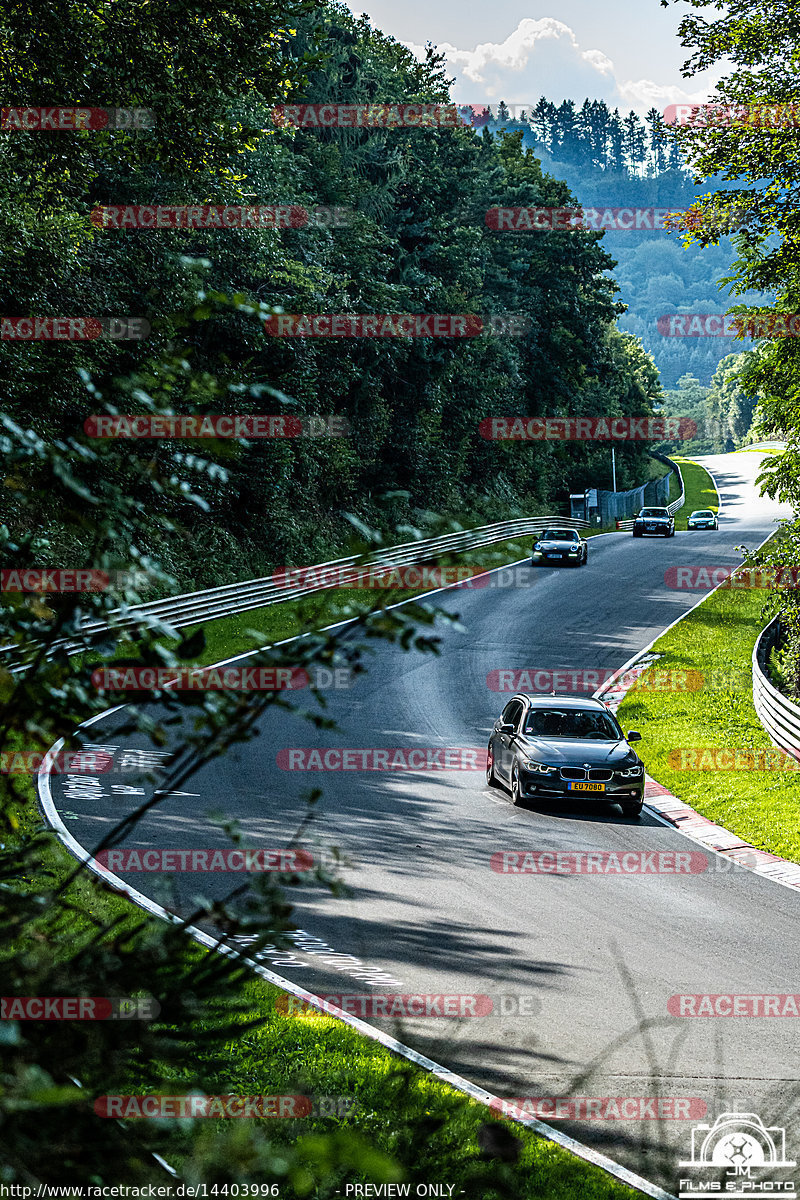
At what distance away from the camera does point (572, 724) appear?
1675 cm

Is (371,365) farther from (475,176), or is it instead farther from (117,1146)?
(117,1146)

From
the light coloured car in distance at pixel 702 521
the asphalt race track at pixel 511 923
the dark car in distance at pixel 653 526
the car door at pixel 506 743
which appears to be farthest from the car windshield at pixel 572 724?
the light coloured car in distance at pixel 702 521

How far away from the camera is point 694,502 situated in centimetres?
8656

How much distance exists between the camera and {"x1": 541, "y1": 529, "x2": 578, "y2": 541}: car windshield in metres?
42.6

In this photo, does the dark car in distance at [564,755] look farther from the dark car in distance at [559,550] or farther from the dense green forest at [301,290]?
the dark car in distance at [559,550]

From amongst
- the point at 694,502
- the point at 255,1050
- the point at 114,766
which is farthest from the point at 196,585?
the point at 694,502

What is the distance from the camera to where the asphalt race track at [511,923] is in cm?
719

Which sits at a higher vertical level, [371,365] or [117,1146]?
[371,365]

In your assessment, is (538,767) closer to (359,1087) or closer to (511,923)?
(511,923)

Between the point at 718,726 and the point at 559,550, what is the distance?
2023 centimetres

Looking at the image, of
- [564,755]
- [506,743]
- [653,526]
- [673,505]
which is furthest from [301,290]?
[673,505]

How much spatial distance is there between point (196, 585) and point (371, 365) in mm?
16029

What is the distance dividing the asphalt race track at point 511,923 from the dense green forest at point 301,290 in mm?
3934

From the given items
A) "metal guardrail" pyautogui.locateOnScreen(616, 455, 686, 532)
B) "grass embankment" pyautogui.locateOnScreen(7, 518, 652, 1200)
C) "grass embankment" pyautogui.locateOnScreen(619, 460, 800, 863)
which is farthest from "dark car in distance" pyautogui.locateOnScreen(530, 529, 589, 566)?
"grass embankment" pyautogui.locateOnScreen(7, 518, 652, 1200)
